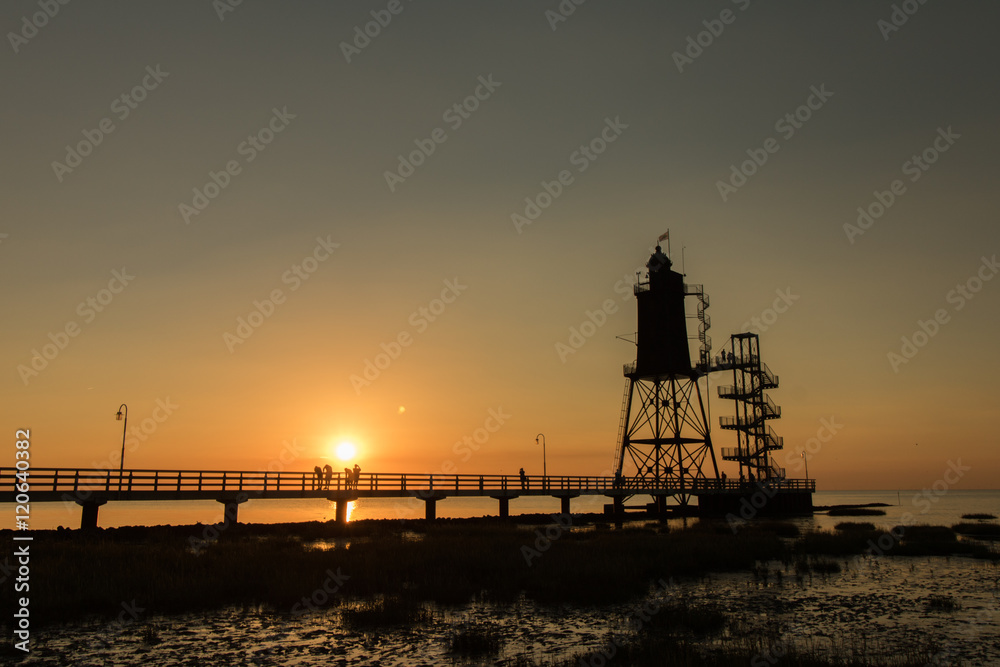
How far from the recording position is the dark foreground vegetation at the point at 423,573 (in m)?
13.5

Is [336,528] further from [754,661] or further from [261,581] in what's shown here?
[754,661]

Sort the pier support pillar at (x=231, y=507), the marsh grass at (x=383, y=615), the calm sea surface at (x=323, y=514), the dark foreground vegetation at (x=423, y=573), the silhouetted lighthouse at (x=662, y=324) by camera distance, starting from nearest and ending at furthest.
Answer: the dark foreground vegetation at (x=423, y=573) < the marsh grass at (x=383, y=615) < the pier support pillar at (x=231, y=507) < the silhouetted lighthouse at (x=662, y=324) < the calm sea surface at (x=323, y=514)

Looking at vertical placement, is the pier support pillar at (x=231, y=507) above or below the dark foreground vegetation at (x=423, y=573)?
above

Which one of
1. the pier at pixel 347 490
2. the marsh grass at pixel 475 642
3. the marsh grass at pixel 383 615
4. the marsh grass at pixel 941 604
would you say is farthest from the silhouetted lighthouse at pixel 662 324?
the marsh grass at pixel 475 642

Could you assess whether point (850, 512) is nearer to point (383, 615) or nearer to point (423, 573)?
point (423, 573)

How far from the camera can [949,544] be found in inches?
1157

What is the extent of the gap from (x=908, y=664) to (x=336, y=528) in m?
27.3

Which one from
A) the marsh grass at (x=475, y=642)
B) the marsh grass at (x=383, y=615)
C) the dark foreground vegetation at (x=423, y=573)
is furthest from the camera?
the marsh grass at (x=383, y=615)

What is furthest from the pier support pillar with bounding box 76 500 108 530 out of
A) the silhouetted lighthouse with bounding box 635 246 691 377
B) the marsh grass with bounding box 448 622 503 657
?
the silhouetted lighthouse with bounding box 635 246 691 377

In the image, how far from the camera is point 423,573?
19.7m

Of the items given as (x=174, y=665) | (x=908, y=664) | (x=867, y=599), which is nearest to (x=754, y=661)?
(x=908, y=664)

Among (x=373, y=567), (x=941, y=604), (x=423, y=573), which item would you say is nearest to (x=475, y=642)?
(x=423, y=573)

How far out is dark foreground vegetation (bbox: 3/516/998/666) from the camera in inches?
531

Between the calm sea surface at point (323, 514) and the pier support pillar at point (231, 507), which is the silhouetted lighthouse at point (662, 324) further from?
the pier support pillar at point (231, 507)
